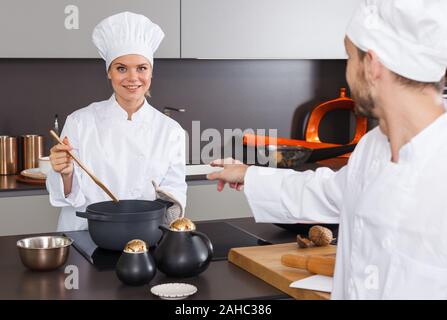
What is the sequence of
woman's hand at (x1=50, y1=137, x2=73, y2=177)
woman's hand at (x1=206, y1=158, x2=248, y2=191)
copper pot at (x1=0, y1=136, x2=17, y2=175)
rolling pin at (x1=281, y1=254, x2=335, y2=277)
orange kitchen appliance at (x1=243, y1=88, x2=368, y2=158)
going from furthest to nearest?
orange kitchen appliance at (x1=243, y1=88, x2=368, y2=158)
copper pot at (x1=0, y1=136, x2=17, y2=175)
woman's hand at (x1=50, y1=137, x2=73, y2=177)
woman's hand at (x1=206, y1=158, x2=248, y2=191)
rolling pin at (x1=281, y1=254, x2=335, y2=277)

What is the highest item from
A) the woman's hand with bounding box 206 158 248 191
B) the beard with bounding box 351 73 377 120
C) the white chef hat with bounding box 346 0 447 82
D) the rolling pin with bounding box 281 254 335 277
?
the white chef hat with bounding box 346 0 447 82

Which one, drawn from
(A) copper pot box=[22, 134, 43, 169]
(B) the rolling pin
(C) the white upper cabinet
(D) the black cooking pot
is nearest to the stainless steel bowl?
(D) the black cooking pot

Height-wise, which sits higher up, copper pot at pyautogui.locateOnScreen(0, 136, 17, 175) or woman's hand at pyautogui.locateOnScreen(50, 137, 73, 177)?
woman's hand at pyautogui.locateOnScreen(50, 137, 73, 177)

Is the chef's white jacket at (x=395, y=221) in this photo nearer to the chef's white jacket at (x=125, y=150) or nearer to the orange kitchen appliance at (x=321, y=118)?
the chef's white jacket at (x=125, y=150)

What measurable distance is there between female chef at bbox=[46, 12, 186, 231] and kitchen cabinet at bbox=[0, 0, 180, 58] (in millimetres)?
602

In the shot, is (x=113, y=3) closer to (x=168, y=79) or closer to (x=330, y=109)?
(x=168, y=79)

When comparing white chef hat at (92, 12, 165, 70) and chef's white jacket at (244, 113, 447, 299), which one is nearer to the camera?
chef's white jacket at (244, 113, 447, 299)

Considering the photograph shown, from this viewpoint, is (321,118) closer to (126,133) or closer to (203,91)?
(203,91)

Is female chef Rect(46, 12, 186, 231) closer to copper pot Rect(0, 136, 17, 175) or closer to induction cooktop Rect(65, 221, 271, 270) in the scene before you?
induction cooktop Rect(65, 221, 271, 270)

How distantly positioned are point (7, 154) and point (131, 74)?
1123 millimetres

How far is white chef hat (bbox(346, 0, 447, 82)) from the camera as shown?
4.80 ft

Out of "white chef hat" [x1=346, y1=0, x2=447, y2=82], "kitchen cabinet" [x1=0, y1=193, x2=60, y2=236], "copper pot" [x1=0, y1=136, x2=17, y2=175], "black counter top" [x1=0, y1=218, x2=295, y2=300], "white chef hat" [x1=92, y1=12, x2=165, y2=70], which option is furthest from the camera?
"copper pot" [x1=0, y1=136, x2=17, y2=175]

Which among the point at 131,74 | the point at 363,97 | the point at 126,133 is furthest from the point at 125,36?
the point at 363,97

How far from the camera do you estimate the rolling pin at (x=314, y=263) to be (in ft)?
6.14
